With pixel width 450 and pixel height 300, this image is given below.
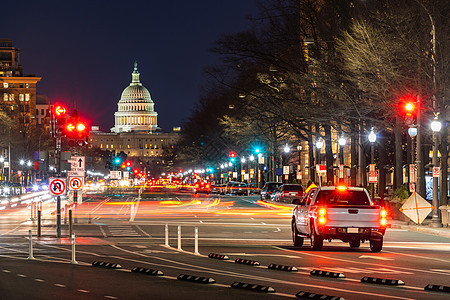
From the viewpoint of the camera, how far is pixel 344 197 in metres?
25.5

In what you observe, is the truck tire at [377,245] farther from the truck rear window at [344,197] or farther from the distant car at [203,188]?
the distant car at [203,188]

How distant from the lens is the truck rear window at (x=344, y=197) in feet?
82.1

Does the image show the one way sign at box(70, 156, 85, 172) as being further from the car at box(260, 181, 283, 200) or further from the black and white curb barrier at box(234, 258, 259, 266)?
the car at box(260, 181, 283, 200)

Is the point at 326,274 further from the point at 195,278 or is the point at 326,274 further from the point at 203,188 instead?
the point at 203,188

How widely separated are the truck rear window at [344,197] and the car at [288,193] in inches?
1647

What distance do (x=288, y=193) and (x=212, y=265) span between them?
48.4 metres

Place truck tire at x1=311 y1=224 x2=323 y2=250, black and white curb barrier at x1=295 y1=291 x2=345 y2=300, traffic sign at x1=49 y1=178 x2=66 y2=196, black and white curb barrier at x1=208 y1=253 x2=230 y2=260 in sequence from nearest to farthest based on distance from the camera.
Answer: black and white curb barrier at x1=295 y1=291 x2=345 y2=300
black and white curb barrier at x1=208 y1=253 x2=230 y2=260
truck tire at x1=311 y1=224 x2=323 y2=250
traffic sign at x1=49 y1=178 x2=66 y2=196

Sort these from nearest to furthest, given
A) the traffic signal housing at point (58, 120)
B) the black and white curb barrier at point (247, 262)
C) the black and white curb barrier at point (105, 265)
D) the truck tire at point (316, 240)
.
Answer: the black and white curb barrier at point (105, 265) → the black and white curb barrier at point (247, 262) → the truck tire at point (316, 240) → the traffic signal housing at point (58, 120)

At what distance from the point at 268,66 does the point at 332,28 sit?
13431mm

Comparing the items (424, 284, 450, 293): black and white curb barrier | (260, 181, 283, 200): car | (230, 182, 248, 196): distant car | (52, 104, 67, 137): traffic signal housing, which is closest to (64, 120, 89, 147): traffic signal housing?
(52, 104, 67, 137): traffic signal housing

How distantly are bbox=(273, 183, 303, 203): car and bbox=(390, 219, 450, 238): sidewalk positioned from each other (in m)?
28.8

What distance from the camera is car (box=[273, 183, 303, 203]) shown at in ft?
223

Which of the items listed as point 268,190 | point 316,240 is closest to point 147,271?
point 316,240

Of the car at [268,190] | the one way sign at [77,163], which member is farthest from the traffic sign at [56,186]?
the car at [268,190]
